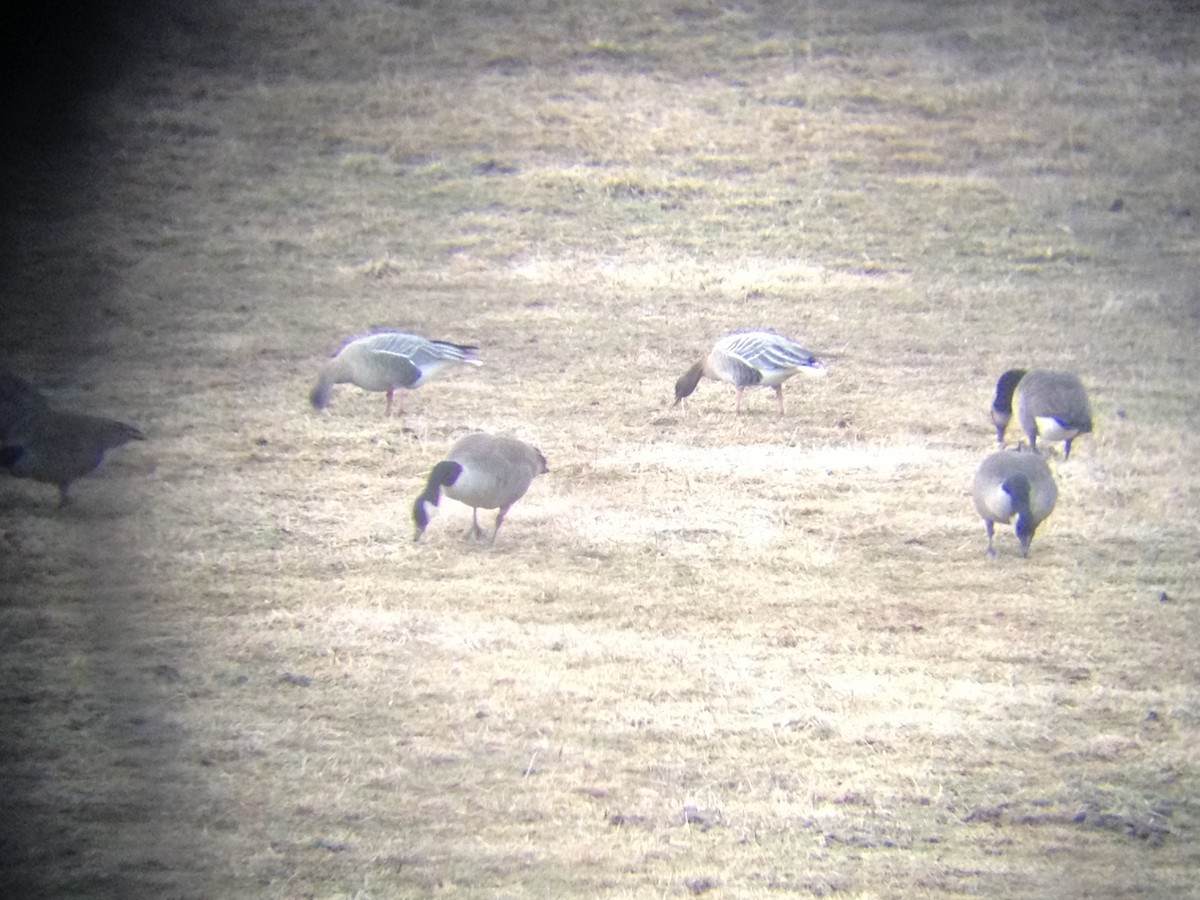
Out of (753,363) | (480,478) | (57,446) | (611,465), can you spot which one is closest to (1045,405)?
(753,363)

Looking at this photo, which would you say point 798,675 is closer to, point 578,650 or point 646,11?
point 578,650

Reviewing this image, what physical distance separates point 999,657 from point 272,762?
199 centimetres

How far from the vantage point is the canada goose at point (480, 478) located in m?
3.15

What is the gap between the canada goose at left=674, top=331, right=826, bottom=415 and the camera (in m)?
3.65

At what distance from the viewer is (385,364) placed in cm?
369

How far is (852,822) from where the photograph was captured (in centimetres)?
254

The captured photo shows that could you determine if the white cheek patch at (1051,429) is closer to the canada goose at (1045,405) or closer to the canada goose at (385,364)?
the canada goose at (1045,405)

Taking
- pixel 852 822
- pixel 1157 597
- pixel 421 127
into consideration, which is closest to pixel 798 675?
pixel 852 822

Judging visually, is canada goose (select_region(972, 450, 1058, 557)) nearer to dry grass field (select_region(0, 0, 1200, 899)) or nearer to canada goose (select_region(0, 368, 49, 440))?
dry grass field (select_region(0, 0, 1200, 899))

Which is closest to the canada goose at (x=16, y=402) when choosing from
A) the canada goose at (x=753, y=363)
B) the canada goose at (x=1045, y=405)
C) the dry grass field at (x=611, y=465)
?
the dry grass field at (x=611, y=465)

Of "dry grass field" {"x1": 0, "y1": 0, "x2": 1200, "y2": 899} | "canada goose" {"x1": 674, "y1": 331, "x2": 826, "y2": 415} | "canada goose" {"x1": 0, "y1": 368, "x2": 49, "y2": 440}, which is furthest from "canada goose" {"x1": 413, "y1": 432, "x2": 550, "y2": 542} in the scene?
"canada goose" {"x1": 0, "y1": 368, "x2": 49, "y2": 440}

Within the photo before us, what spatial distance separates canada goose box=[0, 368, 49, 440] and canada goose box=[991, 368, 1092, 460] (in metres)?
3.27

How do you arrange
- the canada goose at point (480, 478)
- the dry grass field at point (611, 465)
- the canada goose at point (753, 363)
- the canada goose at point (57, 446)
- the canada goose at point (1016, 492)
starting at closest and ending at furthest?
the dry grass field at point (611, 465), the canada goose at point (1016, 492), the canada goose at point (480, 478), the canada goose at point (57, 446), the canada goose at point (753, 363)

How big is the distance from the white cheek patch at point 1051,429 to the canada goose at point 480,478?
1.69m
